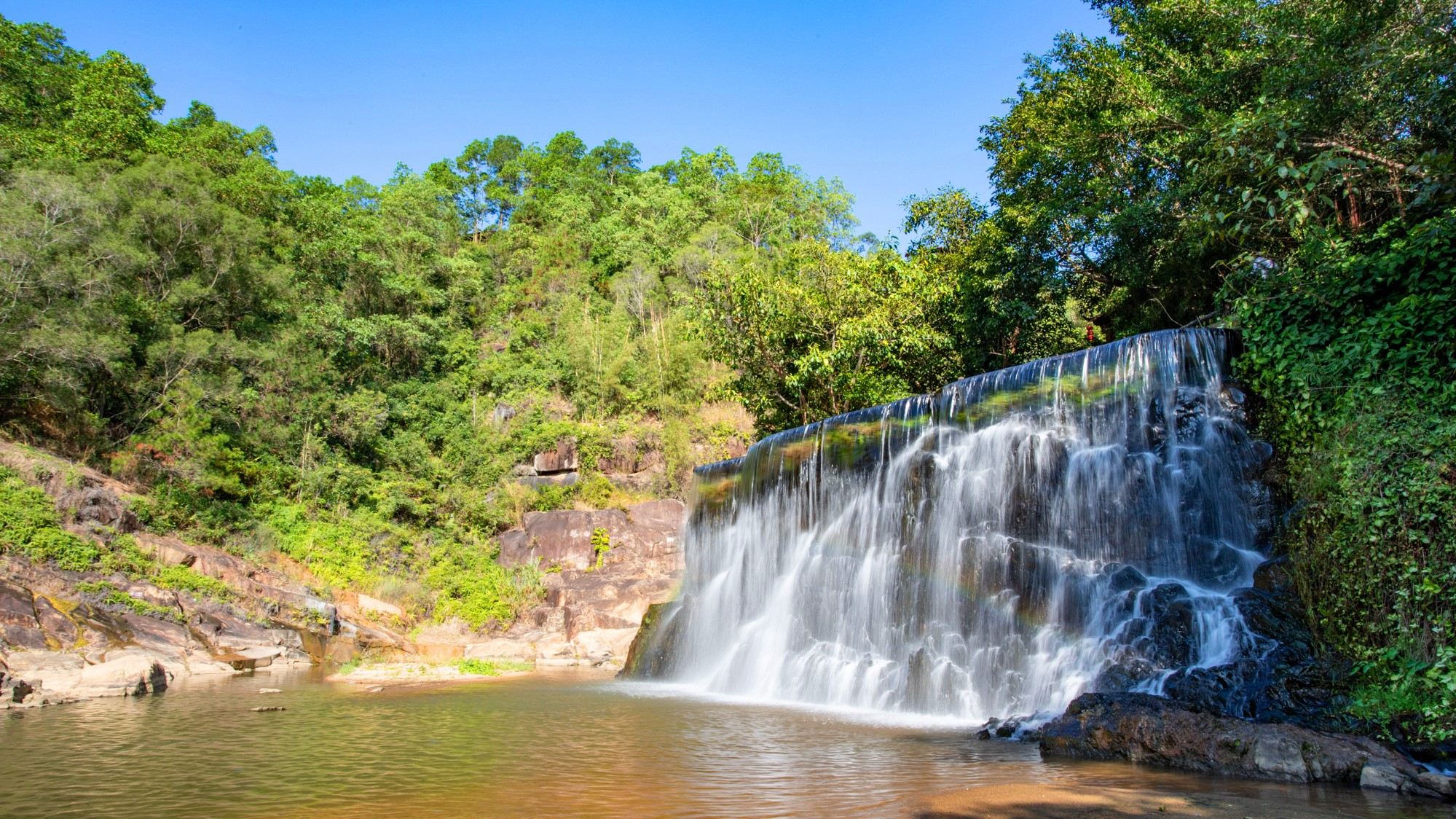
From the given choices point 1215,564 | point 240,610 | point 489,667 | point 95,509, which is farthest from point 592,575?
point 1215,564

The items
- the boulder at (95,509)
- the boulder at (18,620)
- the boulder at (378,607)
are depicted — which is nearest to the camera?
the boulder at (18,620)

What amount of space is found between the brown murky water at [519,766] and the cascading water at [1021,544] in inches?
63.8

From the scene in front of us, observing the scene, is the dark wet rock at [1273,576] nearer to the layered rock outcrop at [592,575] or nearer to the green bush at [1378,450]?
the green bush at [1378,450]

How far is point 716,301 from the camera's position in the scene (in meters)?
21.0

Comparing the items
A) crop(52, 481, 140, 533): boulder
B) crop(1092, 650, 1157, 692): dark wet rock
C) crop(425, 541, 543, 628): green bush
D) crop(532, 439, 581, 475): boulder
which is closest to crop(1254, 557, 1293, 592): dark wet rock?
crop(1092, 650, 1157, 692): dark wet rock

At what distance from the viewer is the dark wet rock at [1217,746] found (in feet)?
19.6

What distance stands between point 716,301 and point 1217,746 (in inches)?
631

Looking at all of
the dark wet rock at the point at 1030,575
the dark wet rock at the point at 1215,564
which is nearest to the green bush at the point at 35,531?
the dark wet rock at the point at 1030,575

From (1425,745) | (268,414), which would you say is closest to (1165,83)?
(1425,745)

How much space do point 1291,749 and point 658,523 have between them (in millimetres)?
21555

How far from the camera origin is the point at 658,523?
26719 millimetres

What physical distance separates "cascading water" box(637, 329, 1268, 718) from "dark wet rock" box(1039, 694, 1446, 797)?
1.36 m

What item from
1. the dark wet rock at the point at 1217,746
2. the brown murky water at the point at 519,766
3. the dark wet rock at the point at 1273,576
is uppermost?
the dark wet rock at the point at 1273,576

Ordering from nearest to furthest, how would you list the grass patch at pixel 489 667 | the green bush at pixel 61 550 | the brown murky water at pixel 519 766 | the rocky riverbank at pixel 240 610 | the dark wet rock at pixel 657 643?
the brown murky water at pixel 519 766, the rocky riverbank at pixel 240 610, the dark wet rock at pixel 657 643, the grass patch at pixel 489 667, the green bush at pixel 61 550
